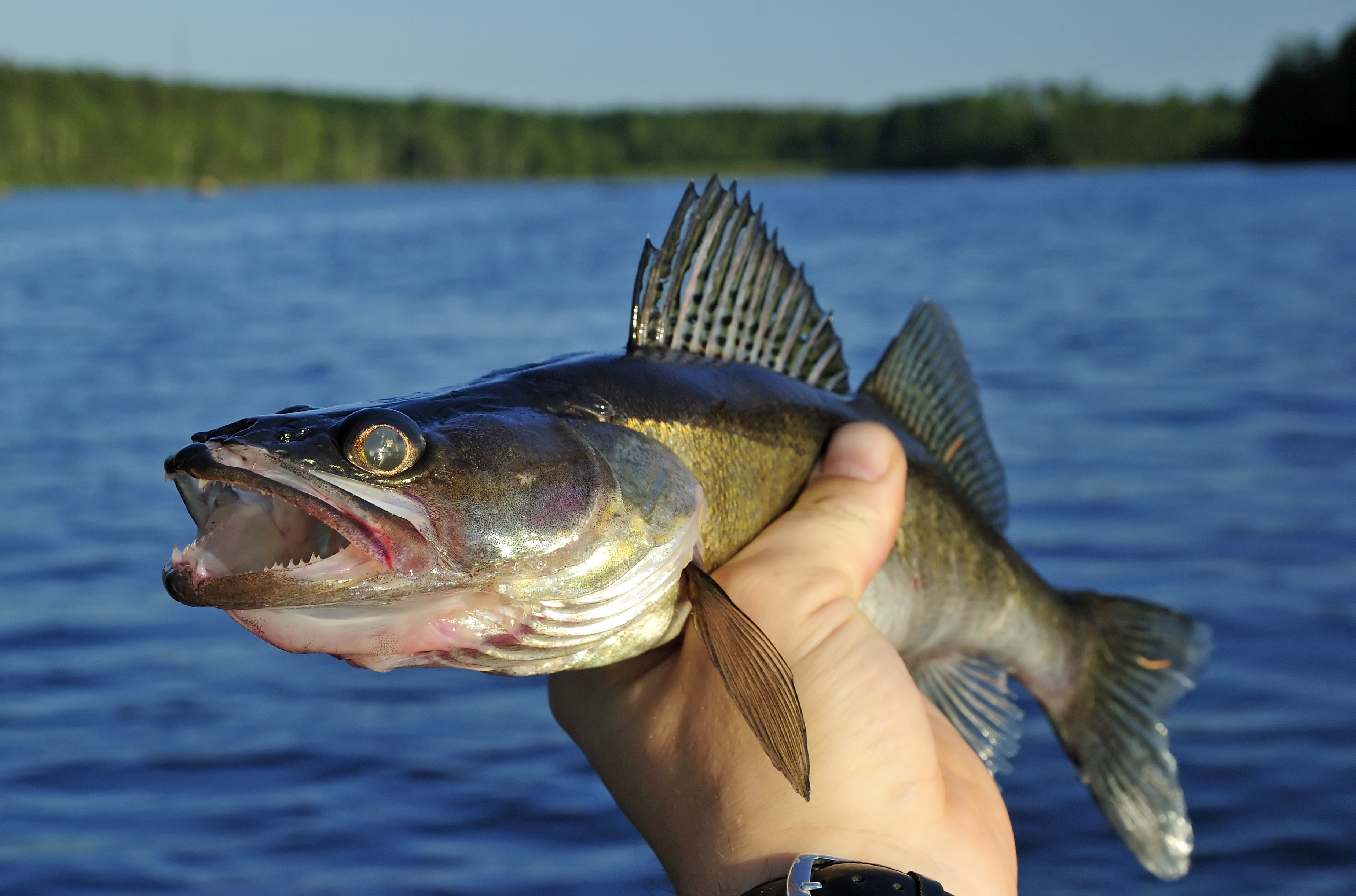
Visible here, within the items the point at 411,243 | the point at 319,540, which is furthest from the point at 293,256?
the point at 319,540

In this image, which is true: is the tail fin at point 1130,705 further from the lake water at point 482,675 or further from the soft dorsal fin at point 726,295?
the lake water at point 482,675

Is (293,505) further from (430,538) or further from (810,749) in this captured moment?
(810,749)

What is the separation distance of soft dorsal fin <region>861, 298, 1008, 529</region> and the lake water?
1.61 meters

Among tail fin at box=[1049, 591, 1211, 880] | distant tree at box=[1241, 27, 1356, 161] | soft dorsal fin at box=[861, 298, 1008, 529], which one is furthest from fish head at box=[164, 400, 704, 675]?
distant tree at box=[1241, 27, 1356, 161]

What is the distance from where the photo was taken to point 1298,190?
66062mm

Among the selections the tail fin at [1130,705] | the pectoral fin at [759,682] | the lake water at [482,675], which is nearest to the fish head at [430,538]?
the pectoral fin at [759,682]

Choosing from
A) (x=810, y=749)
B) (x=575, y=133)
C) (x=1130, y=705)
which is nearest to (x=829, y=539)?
(x=810, y=749)

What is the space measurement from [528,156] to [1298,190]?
103149mm

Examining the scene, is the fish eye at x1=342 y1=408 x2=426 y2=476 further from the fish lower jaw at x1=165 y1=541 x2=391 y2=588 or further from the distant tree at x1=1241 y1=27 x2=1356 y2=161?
the distant tree at x1=1241 y1=27 x2=1356 y2=161

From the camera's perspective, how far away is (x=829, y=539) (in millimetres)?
3166

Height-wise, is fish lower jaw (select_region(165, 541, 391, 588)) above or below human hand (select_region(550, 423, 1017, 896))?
above

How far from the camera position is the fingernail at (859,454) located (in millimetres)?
3348

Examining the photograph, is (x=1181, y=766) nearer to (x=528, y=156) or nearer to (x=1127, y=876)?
(x=1127, y=876)

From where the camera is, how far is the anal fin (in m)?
3.93
